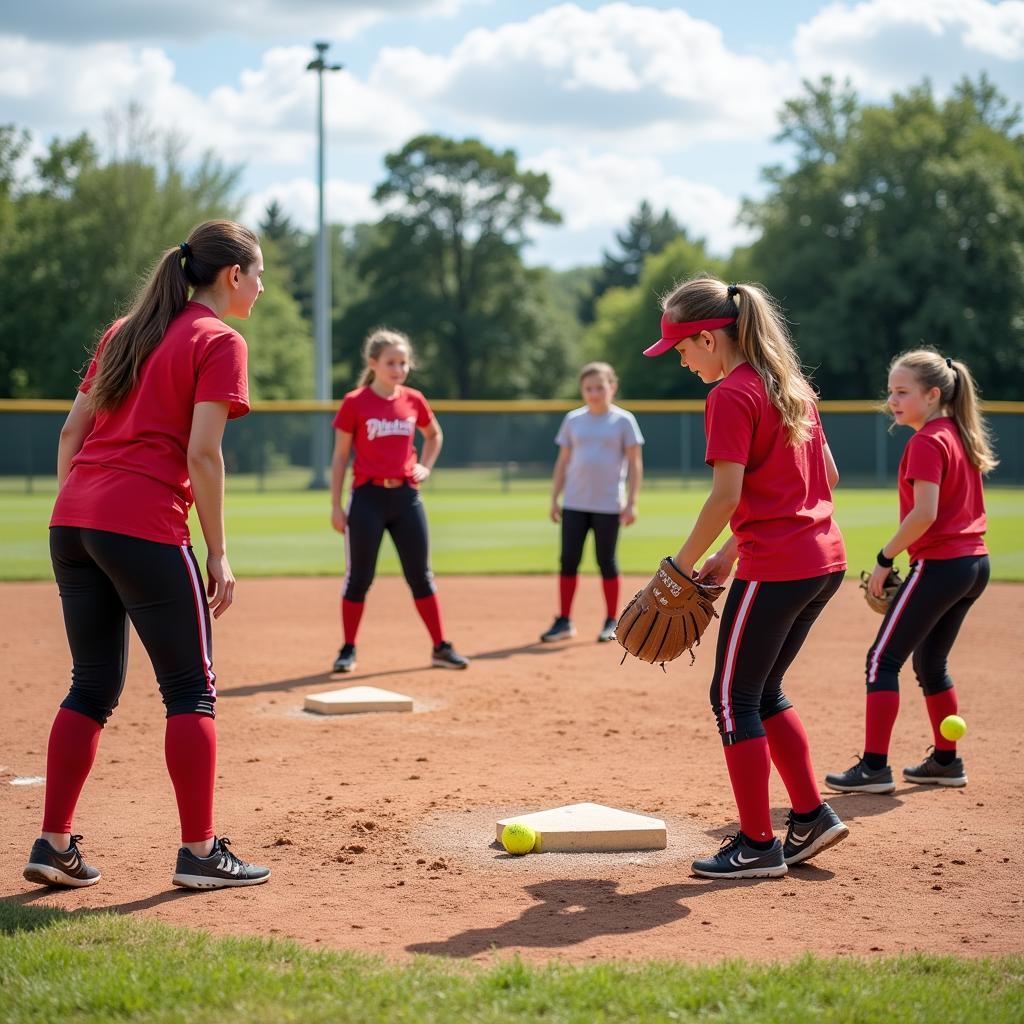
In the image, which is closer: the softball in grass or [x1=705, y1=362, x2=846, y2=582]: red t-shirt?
[x1=705, y1=362, x2=846, y2=582]: red t-shirt

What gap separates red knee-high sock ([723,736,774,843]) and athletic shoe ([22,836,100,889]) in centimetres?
207

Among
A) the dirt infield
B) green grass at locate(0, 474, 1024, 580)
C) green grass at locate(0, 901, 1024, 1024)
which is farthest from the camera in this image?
→ green grass at locate(0, 474, 1024, 580)

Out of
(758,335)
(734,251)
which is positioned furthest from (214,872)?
(734,251)

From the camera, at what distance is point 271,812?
489 centimetres

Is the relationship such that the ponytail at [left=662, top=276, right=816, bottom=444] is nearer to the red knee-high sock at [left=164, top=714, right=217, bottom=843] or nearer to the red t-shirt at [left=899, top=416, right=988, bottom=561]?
the red t-shirt at [left=899, top=416, right=988, bottom=561]

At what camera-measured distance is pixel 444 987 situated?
10.0ft

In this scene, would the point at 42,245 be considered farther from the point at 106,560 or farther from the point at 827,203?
the point at 106,560

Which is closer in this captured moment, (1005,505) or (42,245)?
(1005,505)

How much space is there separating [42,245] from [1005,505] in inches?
1376

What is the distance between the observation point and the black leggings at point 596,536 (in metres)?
9.23

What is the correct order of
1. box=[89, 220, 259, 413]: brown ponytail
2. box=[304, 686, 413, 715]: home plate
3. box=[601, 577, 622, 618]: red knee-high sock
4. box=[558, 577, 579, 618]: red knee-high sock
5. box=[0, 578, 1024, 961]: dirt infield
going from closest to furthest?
box=[0, 578, 1024, 961]: dirt infield
box=[89, 220, 259, 413]: brown ponytail
box=[304, 686, 413, 715]: home plate
box=[601, 577, 622, 618]: red knee-high sock
box=[558, 577, 579, 618]: red knee-high sock

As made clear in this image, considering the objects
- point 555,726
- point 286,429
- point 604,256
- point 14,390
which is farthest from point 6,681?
point 604,256

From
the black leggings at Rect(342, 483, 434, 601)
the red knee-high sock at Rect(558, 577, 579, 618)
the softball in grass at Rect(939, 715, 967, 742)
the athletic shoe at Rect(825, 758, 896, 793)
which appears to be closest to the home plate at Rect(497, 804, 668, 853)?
the athletic shoe at Rect(825, 758, 896, 793)

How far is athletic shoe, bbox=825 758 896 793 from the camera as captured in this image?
5301 millimetres
